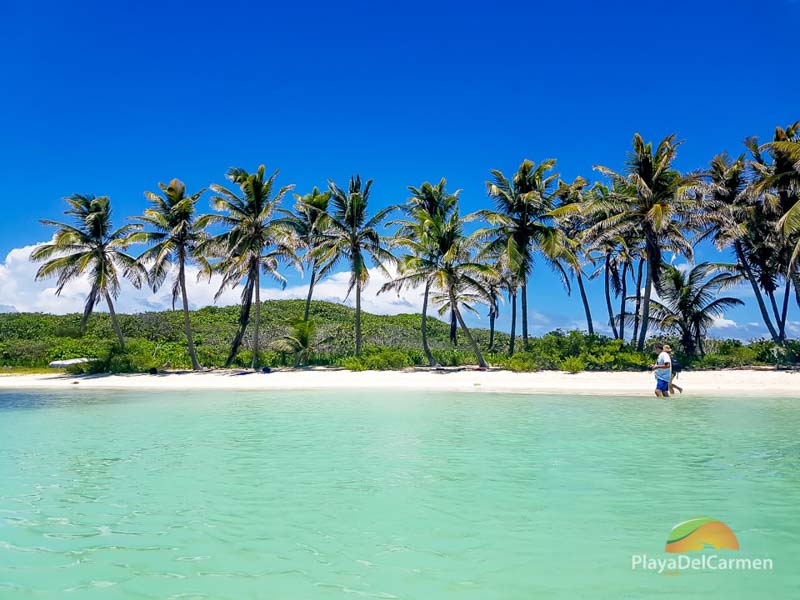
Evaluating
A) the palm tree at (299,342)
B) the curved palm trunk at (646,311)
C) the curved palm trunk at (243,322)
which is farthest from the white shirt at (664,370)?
the curved palm trunk at (243,322)

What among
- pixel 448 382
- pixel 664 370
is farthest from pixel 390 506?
pixel 448 382

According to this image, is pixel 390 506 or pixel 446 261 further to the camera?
pixel 446 261

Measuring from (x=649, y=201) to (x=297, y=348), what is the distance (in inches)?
795

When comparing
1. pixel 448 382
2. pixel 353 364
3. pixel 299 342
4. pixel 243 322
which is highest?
pixel 243 322

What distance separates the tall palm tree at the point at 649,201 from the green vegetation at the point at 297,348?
3.67 m

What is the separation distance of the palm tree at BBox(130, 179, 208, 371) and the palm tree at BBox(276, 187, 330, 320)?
4883 mm

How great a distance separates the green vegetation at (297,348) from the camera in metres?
26.5

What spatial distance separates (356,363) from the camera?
29531mm

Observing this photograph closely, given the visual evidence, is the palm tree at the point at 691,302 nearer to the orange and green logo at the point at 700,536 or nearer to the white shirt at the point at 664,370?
the white shirt at the point at 664,370

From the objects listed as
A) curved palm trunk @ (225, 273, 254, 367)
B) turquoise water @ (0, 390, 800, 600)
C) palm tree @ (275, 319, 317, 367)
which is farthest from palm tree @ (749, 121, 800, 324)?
curved palm trunk @ (225, 273, 254, 367)

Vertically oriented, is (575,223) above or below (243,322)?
above

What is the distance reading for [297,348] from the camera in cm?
3114

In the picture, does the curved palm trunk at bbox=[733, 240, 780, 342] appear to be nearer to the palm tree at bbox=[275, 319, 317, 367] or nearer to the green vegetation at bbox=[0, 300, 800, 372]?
the green vegetation at bbox=[0, 300, 800, 372]

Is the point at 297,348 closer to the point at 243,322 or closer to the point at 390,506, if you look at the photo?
the point at 243,322
